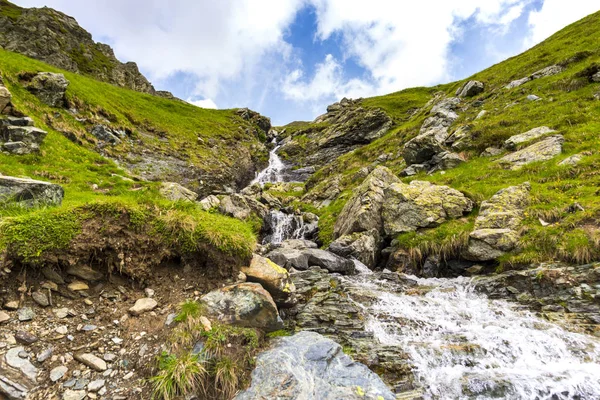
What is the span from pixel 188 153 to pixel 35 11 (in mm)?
92563

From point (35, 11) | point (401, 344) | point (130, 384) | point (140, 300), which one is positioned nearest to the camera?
point (130, 384)

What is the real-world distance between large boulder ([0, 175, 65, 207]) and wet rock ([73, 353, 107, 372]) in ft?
15.8

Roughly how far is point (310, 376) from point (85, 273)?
5984 mm

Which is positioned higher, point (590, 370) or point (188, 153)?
point (188, 153)

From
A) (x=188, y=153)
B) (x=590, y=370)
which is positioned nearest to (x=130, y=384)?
(x=590, y=370)

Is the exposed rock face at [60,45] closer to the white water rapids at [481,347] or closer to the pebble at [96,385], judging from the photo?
the pebble at [96,385]

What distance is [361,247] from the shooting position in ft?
67.7

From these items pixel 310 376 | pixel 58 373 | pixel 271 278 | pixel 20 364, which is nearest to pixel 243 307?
pixel 271 278

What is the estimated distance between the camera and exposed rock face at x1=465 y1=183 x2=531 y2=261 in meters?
15.5

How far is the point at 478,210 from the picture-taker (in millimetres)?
19656

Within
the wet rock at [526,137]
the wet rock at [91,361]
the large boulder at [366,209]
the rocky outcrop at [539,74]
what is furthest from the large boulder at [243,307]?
the rocky outcrop at [539,74]

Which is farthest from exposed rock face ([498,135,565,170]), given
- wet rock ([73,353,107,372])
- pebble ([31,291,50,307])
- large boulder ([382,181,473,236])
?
pebble ([31,291,50,307])

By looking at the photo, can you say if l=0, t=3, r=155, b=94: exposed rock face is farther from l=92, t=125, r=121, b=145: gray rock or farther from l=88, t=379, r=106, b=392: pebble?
l=88, t=379, r=106, b=392: pebble

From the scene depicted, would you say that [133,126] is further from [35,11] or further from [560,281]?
[35,11]
